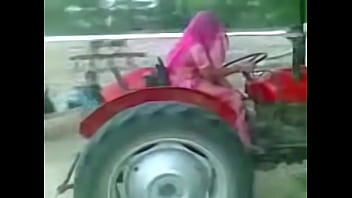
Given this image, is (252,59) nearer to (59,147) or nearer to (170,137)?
(170,137)

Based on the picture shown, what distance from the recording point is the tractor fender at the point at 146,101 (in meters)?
1.56

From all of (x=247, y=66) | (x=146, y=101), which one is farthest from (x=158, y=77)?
(x=247, y=66)


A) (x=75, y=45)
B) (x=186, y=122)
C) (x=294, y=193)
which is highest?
(x=75, y=45)

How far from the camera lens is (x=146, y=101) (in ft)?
5.13

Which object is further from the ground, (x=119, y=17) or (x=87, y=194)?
(x=119, y=17)

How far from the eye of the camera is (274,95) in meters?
1.59

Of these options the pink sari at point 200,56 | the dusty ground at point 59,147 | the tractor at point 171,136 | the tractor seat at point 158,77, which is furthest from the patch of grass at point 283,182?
the dusty ground at point 59,147

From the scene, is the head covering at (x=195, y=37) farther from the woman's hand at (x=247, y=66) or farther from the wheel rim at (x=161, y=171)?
the wheel rim at (x=161, y=171)

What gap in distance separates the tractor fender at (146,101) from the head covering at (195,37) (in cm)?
6

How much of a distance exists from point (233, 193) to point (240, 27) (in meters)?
0.37

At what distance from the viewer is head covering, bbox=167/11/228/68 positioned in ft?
5.12

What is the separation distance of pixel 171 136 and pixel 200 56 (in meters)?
Result: 0.19

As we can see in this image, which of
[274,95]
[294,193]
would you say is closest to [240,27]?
[274,95]
